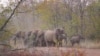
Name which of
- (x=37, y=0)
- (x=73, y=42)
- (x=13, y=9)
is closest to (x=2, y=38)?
(x=13, y=9)

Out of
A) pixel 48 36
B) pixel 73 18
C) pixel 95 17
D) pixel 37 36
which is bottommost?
pixel 48 36

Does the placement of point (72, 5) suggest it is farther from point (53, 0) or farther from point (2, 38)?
point (2, 38)

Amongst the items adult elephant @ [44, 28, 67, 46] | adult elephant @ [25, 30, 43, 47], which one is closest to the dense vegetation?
adult elephant @ [25, 30, 43, 47]

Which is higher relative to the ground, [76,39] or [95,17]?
[95,17]

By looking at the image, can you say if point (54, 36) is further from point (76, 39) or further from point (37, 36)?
point (76, 39)

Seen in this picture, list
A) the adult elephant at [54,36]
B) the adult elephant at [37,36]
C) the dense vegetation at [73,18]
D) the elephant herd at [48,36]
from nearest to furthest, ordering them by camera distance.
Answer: the adult elephant at [37,36], the elephant herd at [48,36], the adult elephant at [54,36], the dense vegetation at [73,18]

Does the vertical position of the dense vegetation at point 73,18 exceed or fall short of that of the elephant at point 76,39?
it exceeds it

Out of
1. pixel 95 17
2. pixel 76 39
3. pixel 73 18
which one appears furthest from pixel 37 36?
pixel 95 17

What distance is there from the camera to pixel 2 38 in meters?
8.32

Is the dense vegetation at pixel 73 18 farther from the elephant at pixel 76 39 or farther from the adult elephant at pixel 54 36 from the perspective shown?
the adult elephant at pixel 54 36

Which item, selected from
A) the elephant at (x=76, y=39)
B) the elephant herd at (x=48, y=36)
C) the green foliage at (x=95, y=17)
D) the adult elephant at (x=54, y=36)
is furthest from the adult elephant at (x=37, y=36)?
the green foliage at (x=95, y=17)

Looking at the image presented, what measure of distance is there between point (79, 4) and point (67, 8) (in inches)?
26.6

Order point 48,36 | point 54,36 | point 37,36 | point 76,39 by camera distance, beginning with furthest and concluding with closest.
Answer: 1. point 48,36
2. point 54,36
3. point 37,36
4. point 76,39

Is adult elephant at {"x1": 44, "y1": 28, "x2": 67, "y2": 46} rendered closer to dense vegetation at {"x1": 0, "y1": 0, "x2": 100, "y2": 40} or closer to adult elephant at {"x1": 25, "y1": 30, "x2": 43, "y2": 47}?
adult elephant at {"x1": 25, "y1": 30, "x2": 43, "y2": 47}
